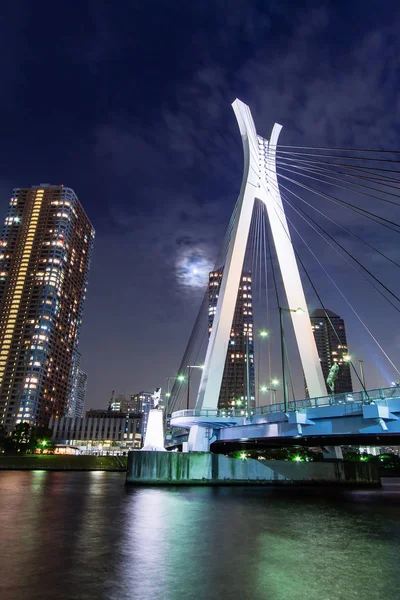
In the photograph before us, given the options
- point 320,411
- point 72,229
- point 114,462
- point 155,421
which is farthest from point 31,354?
point 320,411

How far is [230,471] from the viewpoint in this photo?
1793 inches

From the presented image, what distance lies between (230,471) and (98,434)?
11390cm

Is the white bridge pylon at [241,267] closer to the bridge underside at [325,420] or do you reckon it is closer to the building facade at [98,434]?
the bridge underside at [325,420]

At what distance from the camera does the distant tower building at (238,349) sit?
15362cm

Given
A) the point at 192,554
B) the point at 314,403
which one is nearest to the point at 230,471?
the point at 314,403

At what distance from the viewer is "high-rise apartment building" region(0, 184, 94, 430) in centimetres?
16162

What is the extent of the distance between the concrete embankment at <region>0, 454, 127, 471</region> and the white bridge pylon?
54.2 metres

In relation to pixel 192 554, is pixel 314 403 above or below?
above

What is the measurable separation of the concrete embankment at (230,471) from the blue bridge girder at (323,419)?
506 cm

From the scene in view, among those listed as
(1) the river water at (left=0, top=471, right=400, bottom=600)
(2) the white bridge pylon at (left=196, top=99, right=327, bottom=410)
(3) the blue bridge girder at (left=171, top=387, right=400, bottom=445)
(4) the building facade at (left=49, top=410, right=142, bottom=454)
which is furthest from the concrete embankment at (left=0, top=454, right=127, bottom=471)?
(1) the river water at (left=0, top=471, right=400, bottom=600)

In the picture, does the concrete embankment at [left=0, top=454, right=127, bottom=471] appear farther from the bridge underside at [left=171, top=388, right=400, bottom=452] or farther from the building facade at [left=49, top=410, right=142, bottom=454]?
the building facade at [left=49, top=410, right=142, bottom=454]

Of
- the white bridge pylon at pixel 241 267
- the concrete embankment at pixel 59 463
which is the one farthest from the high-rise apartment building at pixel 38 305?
the white bridge pylon at pixel 241 267

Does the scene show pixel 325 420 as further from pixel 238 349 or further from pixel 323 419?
pixel 238 349

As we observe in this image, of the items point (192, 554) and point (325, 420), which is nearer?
point (192, 554)
